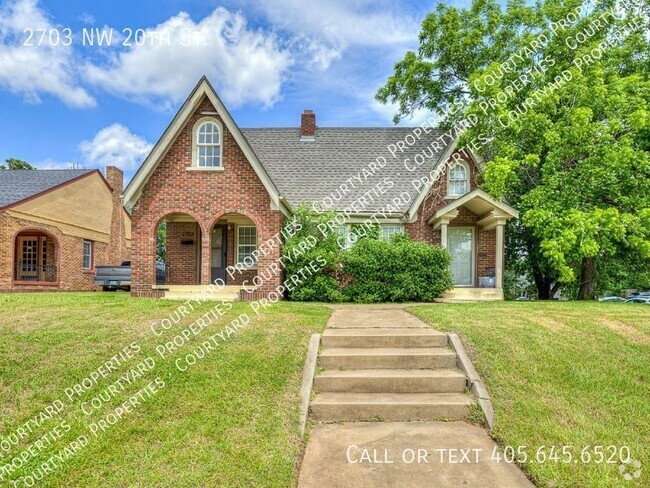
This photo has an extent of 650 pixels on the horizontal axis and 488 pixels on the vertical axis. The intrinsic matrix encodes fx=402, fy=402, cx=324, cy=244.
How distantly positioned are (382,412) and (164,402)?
270cm

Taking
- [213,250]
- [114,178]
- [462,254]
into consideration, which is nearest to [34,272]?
[114,178]

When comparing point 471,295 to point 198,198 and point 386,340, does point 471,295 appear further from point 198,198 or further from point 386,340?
point 198,198

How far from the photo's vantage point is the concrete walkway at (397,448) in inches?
150

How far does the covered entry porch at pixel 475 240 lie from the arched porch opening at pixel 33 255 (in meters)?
20.6

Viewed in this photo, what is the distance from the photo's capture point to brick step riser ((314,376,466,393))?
18.3 ft

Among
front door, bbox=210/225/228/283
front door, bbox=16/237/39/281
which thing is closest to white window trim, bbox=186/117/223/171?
front door, bbox=210/225/228/283

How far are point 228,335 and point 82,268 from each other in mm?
19894

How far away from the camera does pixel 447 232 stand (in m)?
15.4

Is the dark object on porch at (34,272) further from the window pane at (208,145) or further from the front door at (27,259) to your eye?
the window pane at (208,145)

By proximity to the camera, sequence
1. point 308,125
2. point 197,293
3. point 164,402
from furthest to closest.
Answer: point 308,125
point 197,293
point 164,402

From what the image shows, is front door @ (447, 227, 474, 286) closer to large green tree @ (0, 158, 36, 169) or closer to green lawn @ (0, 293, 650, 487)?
green lawn @ (0, 293, 650, 487)

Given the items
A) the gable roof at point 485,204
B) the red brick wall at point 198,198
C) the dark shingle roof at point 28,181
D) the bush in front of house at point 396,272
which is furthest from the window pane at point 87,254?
the gable roof at point 485,204

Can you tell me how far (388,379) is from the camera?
5609 millimetres

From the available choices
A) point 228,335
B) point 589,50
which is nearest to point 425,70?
point 589,50
